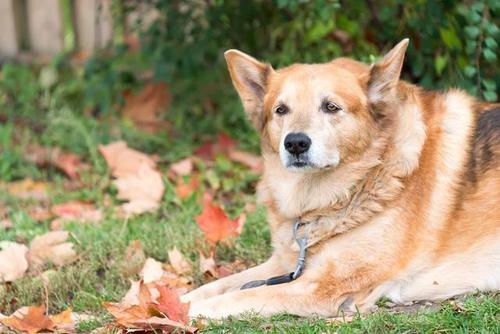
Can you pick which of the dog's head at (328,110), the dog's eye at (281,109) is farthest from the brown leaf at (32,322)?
the dog's eye at (281,109)

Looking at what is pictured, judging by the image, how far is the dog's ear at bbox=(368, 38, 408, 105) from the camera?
13.1 feet

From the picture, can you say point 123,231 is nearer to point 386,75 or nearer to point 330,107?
point 330,107

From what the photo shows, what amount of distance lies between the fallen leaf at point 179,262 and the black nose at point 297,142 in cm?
112

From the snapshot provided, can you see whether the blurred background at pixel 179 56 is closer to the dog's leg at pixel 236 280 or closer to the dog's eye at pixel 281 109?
the dog's eye at pixel 281 109

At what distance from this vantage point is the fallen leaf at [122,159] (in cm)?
616

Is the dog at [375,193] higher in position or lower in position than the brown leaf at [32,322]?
higher

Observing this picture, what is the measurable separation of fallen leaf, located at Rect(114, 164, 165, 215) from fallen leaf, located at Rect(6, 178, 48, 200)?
25.2 inches

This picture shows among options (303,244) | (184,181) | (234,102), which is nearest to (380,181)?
(303,244)

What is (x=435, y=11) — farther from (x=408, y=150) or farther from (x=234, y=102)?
(x=234, y=102)

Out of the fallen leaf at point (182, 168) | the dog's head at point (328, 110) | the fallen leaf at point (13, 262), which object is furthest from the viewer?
the fallen leaf at point (182, 168)

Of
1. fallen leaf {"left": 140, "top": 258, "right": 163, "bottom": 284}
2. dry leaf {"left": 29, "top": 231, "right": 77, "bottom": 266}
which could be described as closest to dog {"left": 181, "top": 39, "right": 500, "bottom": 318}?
fallen leaf {"left": 140, "top": 258, "right": 163, "bottom": 284}

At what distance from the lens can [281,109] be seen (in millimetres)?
4168

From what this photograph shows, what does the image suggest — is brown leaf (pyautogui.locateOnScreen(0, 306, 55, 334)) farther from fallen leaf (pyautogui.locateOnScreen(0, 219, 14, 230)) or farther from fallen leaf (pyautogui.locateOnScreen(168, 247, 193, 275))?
fallen leaf (pyautogui.locateOnScreen(0, 219, 14, 230))

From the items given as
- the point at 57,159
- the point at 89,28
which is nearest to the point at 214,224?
the point at 57,159
